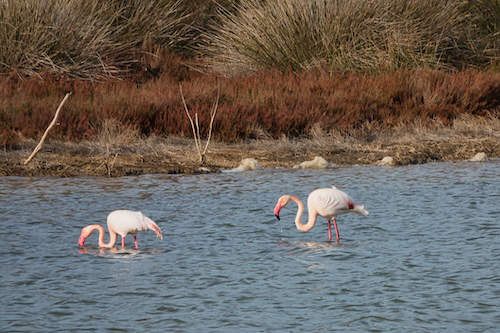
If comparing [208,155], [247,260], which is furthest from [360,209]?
[208,155]

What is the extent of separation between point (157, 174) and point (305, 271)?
501 cm

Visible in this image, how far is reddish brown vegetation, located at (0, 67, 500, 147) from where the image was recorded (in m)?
A: 12.7

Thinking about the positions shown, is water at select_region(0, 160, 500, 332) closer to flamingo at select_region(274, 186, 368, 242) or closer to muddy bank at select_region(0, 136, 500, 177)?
flamingo at select_region(274, 186, 368, 242)

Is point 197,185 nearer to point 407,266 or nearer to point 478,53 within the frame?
point 407,266

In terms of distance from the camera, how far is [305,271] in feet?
21.9

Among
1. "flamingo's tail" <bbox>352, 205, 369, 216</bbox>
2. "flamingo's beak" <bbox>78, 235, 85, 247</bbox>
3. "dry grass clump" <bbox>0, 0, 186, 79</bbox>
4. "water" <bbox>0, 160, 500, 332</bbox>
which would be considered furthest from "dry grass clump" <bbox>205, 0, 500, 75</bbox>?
"flamingo's beak" <bbox>78, 235, 85, 247</bbox>

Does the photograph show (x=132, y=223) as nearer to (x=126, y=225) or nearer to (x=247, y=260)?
(x=126, y=225)

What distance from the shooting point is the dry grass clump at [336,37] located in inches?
651

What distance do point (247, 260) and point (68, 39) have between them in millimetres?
9899

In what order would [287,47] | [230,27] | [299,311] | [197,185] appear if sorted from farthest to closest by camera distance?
[230,27] → [287,47] → [197,185] → [299,311]

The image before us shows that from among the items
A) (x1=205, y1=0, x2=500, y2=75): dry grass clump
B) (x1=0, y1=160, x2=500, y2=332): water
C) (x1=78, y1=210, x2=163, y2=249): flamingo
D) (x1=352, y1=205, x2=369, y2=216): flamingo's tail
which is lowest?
(x1=0, y1=160, x2=500, y2=332): water

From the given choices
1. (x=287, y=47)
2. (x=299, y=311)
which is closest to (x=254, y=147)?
(x=287, y=47)

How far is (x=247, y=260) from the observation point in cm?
699

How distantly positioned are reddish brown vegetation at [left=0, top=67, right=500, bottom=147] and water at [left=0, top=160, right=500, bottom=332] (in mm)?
1961
